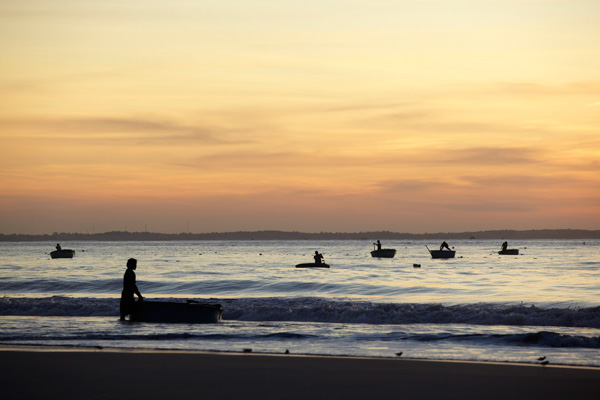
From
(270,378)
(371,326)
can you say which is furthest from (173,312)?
(270,378)

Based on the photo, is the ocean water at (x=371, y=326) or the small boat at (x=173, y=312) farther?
the small boat at (x=173, y=312)

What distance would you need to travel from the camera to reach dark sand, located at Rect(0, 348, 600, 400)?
11297 millimetres

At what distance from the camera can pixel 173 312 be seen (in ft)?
77.5

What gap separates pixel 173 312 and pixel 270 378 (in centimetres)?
1162

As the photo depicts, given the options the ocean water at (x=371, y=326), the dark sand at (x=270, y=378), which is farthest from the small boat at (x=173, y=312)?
the dark sand at (x=270, y=378)

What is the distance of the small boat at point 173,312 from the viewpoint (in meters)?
23.6

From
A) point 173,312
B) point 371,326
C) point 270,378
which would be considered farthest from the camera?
point 371,326

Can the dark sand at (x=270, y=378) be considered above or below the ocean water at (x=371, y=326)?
above

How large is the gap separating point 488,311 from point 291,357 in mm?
13949

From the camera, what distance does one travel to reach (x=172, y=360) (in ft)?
48.8

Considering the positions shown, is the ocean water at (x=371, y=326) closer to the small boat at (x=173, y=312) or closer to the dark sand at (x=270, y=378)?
the small boat at (x=173, y=312)

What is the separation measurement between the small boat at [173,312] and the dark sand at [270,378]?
784cm

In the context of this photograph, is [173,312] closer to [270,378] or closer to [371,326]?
[371,326]

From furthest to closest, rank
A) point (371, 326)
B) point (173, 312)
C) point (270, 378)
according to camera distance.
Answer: point (371, 326) < point (173, 312) < point (270, 378)
